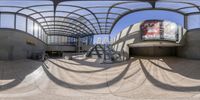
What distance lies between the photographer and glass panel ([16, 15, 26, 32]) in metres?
24.6

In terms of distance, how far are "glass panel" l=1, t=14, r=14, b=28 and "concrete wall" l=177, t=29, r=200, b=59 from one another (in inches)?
858

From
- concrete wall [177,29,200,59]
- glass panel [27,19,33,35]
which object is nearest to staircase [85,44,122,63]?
concrete wall [177,29,200,59]

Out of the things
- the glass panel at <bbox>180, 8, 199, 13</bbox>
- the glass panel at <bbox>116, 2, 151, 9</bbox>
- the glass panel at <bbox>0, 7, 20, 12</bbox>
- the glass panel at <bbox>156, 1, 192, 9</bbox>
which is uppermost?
the glass panel at <bbox>116, 2, 151, 9</bbox>

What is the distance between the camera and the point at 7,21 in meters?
23.0

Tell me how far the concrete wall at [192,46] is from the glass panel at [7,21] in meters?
21.8

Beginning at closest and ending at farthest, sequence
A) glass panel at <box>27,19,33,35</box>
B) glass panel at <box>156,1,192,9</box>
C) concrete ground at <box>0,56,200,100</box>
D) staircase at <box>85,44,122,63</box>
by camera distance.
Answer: concrete ground at <box>0,56,200,100</box>, staircase at <box>85,44,122,63</box>, glass panel at <box>156,1,192,9</box>, glass panel at <box>27,19,33,35</box>

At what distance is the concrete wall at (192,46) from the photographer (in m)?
23.8

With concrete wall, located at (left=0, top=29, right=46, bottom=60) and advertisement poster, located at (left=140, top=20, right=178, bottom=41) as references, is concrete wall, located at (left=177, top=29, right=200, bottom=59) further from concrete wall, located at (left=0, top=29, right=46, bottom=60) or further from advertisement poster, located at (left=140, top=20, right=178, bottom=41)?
concrete wall, located at (left=0, top=29, right=46, bottom=60)

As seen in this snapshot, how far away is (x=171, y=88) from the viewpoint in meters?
10.3

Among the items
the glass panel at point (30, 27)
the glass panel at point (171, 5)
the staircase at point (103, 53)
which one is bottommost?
the staircase at point (103, 53)

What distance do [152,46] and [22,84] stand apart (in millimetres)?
19971

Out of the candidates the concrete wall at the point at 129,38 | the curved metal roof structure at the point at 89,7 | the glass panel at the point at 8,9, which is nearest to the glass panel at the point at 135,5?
the curved metal roof structure at the point at 89,7

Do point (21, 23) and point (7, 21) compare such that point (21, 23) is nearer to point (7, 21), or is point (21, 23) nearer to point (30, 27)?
point (7, 21)

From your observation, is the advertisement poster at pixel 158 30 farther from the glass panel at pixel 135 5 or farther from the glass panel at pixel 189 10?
the glass panel at pixel 189 10
